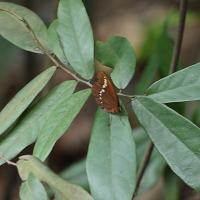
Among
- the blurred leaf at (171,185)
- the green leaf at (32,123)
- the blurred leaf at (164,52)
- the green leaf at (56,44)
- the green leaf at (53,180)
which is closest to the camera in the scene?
the green leaf at (53,180)

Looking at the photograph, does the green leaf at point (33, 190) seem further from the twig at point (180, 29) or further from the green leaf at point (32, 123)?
the twig at point (180, 29)

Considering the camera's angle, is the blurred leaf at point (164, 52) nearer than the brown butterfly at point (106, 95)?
No

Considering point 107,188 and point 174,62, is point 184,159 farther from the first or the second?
point 174,62

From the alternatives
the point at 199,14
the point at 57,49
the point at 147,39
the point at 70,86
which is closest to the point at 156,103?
the point at 70,86

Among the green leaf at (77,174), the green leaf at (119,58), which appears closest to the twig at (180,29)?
the green leaf at (119,58)

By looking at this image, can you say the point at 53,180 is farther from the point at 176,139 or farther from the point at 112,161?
the point at 176,139

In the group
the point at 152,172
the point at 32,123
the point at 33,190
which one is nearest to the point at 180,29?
the point at 32,123

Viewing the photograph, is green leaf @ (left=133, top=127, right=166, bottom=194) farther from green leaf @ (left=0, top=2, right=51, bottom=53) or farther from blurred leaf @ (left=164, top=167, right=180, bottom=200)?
green leaf @ (left=0, top=2, right=51, bottom=53)
